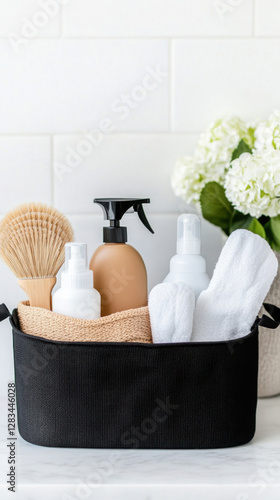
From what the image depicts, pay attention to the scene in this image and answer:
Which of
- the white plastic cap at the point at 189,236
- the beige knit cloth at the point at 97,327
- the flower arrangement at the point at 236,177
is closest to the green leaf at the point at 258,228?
the flower arrangement at the point at 236,177

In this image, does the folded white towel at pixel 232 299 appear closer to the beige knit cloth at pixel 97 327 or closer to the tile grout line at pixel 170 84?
the beige knit cloth at pixel 97 327

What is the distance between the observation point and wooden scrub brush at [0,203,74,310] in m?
0.63

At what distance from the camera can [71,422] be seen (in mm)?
602

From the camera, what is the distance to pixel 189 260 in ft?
2.17

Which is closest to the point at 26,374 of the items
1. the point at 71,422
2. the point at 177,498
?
the point at 71,422

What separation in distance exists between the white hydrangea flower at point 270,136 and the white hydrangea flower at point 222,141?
0.05 meters

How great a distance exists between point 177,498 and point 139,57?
62 centimetres

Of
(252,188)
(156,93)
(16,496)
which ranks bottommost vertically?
(16,496)

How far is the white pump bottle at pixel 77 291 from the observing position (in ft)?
2.00

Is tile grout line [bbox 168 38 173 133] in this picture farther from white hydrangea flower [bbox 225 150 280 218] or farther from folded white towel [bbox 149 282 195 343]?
folded white towel [bbox 149 282 195 343]

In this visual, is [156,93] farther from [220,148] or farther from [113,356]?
[113,356]

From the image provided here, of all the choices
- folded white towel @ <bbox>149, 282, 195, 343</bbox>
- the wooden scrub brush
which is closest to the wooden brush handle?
the wooden scrub brush

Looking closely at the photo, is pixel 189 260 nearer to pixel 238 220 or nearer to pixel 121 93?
pixel 238 220

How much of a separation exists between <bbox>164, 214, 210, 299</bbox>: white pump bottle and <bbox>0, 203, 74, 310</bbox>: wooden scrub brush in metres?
0.15
